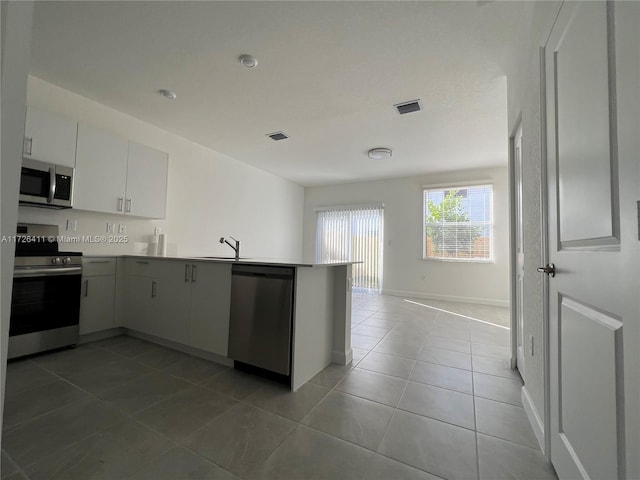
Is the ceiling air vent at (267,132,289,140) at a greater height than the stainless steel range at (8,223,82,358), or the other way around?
the ceiling air vent at (267,132,289,140)

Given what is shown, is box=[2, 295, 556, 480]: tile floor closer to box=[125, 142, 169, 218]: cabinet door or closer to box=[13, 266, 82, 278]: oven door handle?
box=[13, 266, 82, 278]: oven door handle

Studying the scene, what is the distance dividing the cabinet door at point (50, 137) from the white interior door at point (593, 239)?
3737 millimetres

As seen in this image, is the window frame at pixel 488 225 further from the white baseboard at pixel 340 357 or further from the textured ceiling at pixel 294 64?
the white baseboard at pixel 340 357

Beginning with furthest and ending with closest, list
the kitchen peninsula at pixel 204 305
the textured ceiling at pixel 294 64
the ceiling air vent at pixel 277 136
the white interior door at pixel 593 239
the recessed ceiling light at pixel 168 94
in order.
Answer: the ceiling air vent at pixel 277 136
the recessed ceiling light at pixel 168 94
the kitchen peninsula at pixel 204 305
the textured ceiling at pixel 294 64
the white interior door at pixel 593 239

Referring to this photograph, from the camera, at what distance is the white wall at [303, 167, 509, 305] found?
4824 millimetres

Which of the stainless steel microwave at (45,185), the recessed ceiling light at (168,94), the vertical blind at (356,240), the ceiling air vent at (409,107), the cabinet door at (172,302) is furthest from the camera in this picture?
the vertical blind at (356,240)

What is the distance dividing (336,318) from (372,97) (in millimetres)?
2278

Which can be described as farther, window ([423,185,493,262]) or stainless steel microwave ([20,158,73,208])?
window ([423,185,493,262])

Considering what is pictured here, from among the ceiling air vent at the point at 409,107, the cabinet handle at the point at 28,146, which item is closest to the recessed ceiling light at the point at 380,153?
the ceiling air vent at the point at 409,107

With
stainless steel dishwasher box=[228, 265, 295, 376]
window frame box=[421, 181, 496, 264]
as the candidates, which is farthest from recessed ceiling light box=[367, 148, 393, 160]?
stainless steel dishwasher box=[228, 265, 295, 376]

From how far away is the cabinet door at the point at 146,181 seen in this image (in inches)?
121

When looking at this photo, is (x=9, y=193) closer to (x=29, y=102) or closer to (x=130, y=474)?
(x=130, y=474)

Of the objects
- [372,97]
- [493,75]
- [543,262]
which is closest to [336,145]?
[372,97]

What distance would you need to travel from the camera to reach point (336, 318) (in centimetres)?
234
